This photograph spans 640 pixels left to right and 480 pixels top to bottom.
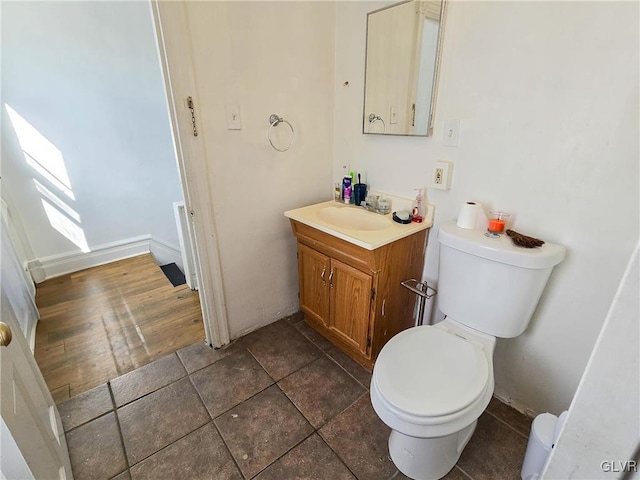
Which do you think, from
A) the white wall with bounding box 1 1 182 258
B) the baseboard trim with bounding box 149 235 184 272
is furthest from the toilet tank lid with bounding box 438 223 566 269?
the baseboard trim with bounding box 149 235 184 272

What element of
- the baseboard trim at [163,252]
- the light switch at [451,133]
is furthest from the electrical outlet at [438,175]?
the baseboard trim at [163,252]

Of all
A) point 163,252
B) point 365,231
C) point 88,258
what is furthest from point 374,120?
point 88,258

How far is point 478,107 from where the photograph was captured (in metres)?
1.29

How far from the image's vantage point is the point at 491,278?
1.21 meters

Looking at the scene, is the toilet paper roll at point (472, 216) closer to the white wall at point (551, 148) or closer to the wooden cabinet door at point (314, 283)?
the white wall at point (551, 148)

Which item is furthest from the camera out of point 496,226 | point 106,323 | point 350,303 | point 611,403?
point 106,323

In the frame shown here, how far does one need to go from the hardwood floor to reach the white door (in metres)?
0.48

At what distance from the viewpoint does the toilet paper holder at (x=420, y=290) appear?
157 cm

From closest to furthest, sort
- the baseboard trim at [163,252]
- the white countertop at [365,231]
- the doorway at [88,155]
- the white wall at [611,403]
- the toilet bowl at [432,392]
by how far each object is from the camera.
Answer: the white wall at [611,403] < the toilet bowl at [432,392] < the white countertop at [365,231] < the doorway at [88,155] < the baseboard trim at [163,252]

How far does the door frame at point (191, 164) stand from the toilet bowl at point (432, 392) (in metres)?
1.01

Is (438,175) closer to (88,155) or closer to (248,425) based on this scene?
(248,425)

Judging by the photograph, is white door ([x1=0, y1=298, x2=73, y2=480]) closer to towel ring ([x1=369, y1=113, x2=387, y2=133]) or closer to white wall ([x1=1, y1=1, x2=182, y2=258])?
towel ring ([x1=369, y1=113, x2=387, y2=133])

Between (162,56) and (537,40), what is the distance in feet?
4.67

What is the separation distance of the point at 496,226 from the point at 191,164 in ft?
4.46
